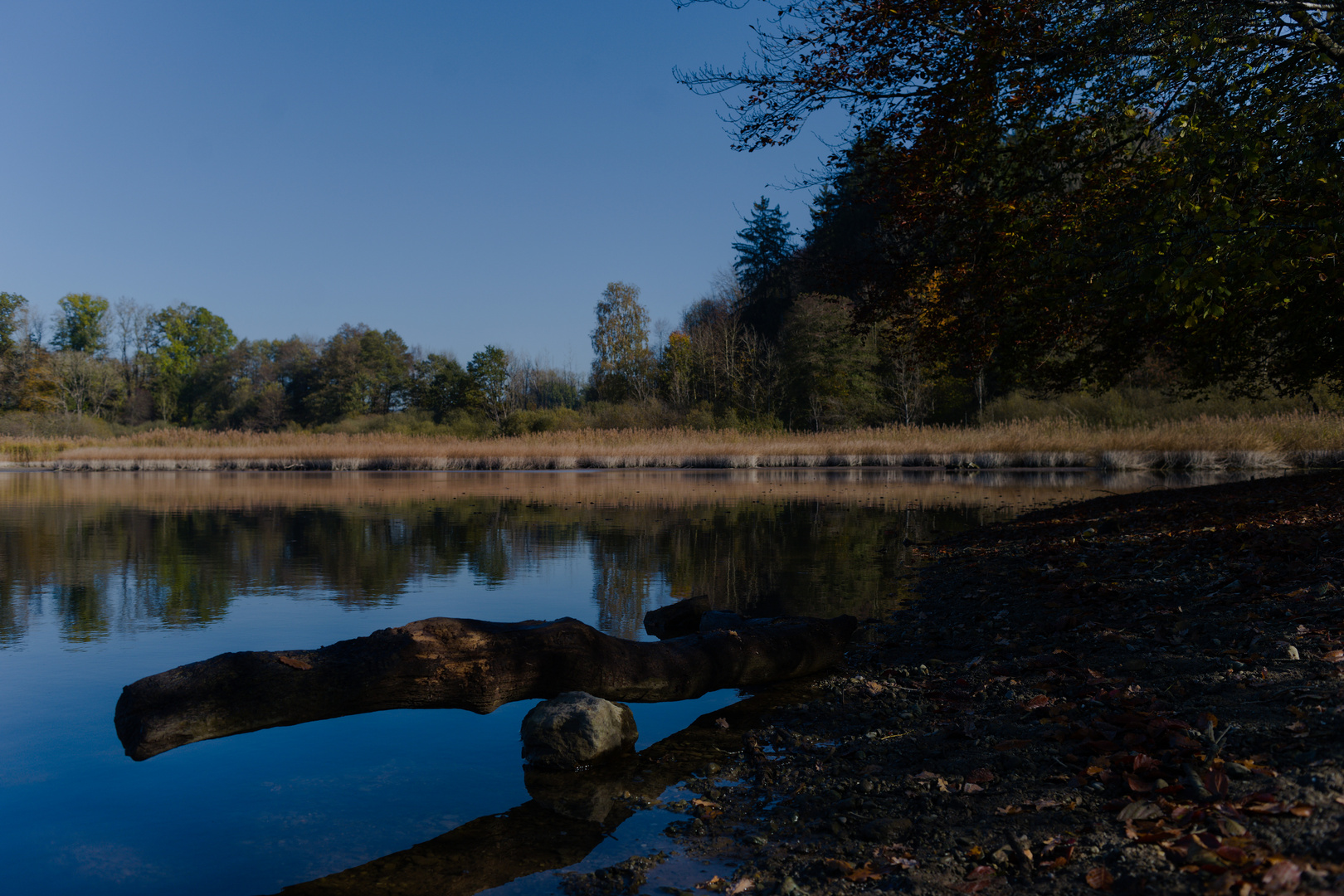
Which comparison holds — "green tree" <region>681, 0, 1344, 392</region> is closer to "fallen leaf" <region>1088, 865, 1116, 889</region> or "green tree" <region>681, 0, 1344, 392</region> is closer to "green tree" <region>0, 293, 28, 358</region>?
"fallen leaf" <region>1088, 865, 1116, 889</region>

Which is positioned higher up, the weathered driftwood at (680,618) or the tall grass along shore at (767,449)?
the tall grass along shore at (767,449)

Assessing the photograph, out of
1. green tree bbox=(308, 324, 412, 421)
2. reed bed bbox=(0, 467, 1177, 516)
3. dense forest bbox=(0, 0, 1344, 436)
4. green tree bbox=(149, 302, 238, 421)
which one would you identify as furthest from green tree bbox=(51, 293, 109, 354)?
dense forest bbox=(0, 0, 1344, 436)

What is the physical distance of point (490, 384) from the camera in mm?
52094

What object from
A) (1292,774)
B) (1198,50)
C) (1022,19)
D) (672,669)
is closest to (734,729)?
(672,669)

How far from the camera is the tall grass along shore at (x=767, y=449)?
2405 centimetres

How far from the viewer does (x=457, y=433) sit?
1969 inches

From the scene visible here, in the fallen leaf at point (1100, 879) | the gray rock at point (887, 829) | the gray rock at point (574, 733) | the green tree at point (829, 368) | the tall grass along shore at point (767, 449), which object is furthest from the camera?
the green tree at point (829, 368)

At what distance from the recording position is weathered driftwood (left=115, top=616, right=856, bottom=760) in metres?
3.43

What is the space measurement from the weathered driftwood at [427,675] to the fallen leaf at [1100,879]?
260 cm

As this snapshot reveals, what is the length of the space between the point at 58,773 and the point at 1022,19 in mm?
9172

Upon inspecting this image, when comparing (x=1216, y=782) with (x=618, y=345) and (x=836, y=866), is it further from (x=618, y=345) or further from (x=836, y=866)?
(x=618, y=345)

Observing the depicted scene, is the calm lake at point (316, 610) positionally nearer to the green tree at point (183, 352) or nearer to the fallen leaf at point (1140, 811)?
the fallen leaf at point (1140, 811)

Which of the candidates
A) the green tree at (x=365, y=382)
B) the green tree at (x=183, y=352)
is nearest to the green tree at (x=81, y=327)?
the green tree at (x=183, y=352)

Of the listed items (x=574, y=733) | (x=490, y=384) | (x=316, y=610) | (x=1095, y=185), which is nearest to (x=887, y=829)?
(x=574, y=733)
